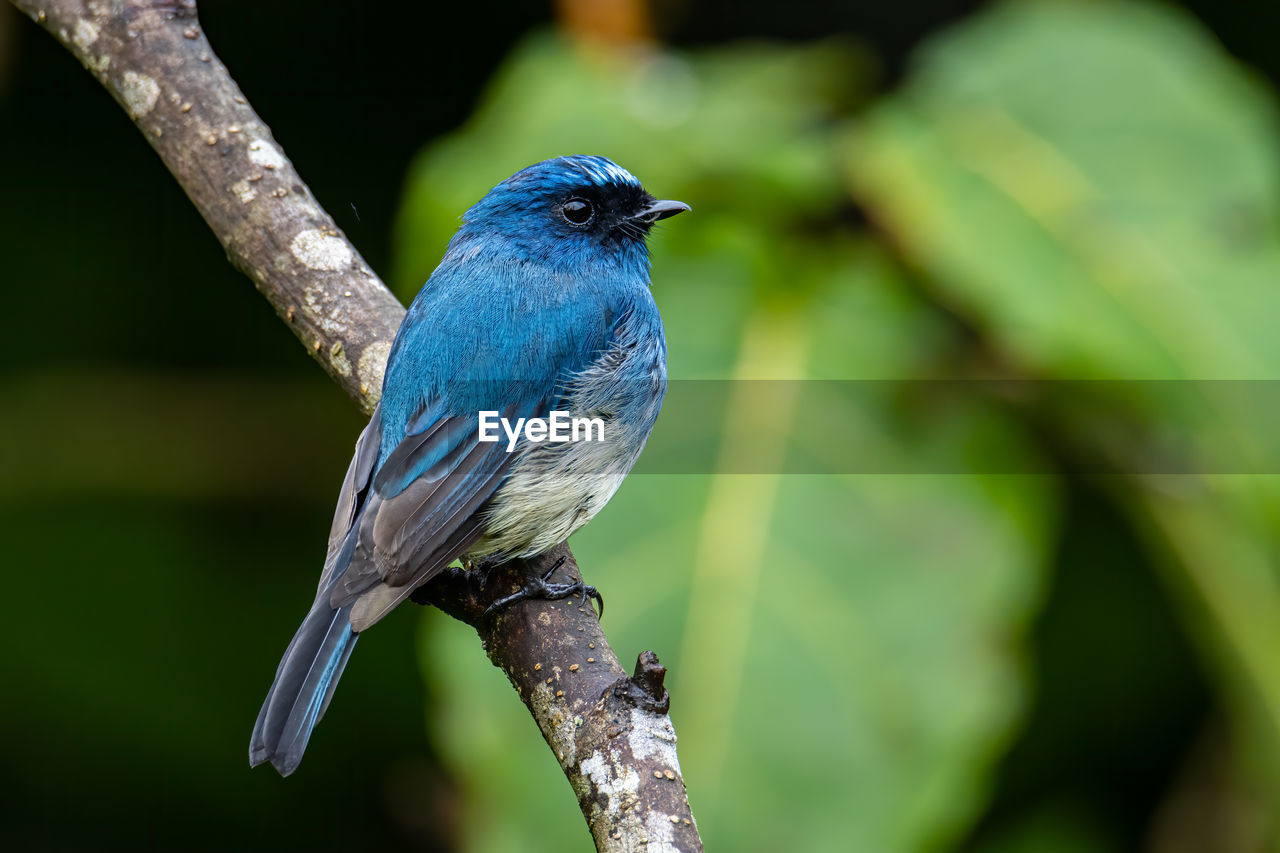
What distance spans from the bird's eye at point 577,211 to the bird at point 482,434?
0.06m

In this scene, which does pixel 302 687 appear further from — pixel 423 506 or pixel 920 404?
pixel 920 404

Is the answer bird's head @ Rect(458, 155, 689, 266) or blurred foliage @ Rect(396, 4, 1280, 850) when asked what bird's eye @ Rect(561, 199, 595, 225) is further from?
blurred foliage @ Rect(396, 4, 1280, 850)

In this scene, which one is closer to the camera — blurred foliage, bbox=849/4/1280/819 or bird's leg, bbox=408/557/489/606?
bird's leg, bbox=408/557/489/606

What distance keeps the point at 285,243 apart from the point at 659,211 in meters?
0.71

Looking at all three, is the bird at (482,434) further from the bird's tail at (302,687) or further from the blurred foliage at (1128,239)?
the blurred foliage at (1128,239)

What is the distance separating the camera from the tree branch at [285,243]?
1954mm

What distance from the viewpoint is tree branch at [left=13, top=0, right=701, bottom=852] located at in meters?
1.95

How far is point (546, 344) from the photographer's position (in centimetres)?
222

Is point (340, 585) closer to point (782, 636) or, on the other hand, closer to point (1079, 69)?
point (782, 636)

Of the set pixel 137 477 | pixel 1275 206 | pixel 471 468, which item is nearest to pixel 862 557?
pixel 471 468

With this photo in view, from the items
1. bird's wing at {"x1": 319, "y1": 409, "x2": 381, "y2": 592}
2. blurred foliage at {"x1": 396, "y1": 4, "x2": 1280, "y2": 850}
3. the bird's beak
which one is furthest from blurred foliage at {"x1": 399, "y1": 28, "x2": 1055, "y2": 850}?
the bird's beak

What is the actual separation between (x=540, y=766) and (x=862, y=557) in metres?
0.80

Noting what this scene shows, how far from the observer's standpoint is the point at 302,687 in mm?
2004

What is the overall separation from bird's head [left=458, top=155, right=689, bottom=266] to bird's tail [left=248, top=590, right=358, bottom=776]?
0.76 meters
